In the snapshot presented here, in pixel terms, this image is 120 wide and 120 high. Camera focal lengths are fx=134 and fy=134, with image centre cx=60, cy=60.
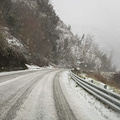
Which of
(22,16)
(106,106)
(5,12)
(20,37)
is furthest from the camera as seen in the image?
(22,16)

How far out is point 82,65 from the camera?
284 ft

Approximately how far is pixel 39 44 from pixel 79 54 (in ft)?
208

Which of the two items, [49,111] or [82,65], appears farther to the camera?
[82,65]

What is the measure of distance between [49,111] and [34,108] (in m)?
0.53

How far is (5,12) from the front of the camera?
1257 inches

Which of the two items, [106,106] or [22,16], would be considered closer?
[106,106]

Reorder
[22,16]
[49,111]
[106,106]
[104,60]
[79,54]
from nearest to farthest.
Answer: [49,111] < [106,106] < [22,16] < [79,54] < [104,60]

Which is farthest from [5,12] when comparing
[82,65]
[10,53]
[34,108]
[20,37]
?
[82,65]

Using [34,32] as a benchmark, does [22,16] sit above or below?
above

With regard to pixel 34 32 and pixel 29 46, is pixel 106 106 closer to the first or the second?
pixel 29 46

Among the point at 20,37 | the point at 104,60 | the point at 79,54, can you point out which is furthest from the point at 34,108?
the point at 104,60

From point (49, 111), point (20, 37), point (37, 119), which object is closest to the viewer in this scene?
point (37, 119)

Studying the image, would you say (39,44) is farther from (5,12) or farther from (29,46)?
(5,12)

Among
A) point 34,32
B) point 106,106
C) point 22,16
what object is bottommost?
point 106,106
